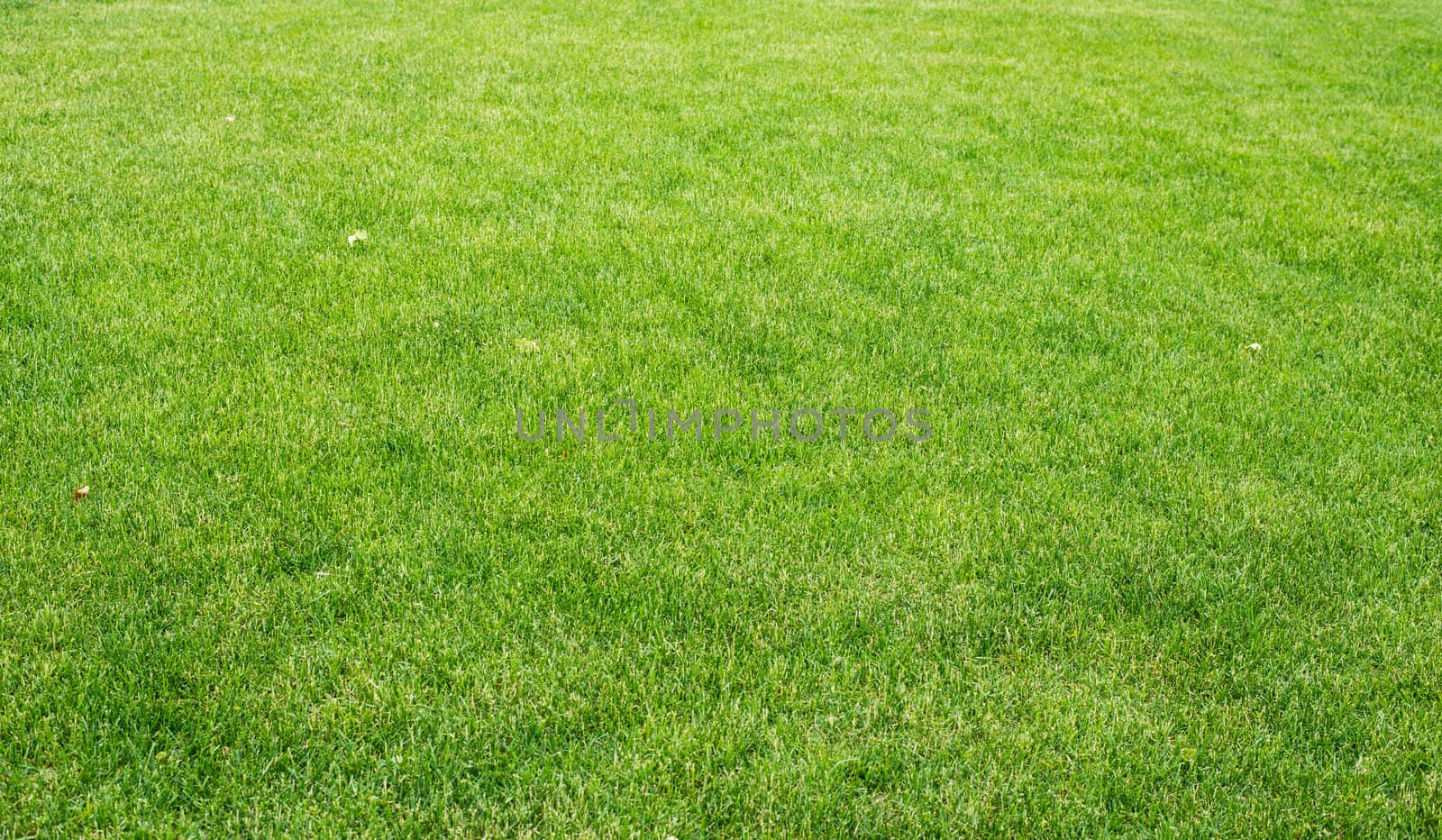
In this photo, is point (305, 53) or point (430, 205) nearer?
point (430, 205)

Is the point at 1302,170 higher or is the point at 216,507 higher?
the point at 1302,170

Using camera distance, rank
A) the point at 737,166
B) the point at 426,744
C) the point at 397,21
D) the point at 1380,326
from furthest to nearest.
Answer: the point at 397,21 → the point at 737,166 → the point at 1380,326 → the point at 426,744

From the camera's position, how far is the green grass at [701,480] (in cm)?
287

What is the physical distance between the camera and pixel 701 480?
13.3ft

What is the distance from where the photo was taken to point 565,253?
589cm

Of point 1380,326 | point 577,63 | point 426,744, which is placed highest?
point 577,63

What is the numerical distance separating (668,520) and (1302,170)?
6534mm

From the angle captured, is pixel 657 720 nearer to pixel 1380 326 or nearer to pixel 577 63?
pixel 1380 326

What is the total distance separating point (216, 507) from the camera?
376cm

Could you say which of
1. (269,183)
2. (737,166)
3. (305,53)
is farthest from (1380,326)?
(305,53)

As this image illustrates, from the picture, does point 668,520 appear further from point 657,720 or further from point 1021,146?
point 1021,146

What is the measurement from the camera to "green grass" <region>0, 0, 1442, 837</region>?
2.87m

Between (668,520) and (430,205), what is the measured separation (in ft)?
11.3

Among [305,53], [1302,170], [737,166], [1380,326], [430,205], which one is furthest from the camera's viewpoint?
[305,53]
